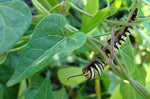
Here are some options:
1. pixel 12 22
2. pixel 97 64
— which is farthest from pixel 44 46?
pixel 97 64

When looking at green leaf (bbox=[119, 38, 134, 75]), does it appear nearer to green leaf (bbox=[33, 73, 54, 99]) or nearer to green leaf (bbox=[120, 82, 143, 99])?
green leaf (bbox=[120, 82, 143, 99])

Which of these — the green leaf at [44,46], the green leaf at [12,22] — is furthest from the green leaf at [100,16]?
the green leaf at [12,22]

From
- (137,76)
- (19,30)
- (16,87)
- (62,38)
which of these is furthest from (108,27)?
(19,30)

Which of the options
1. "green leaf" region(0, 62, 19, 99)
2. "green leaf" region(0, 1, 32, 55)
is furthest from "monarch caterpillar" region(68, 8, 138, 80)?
"green leaf" region(0, 62, 19, 99)

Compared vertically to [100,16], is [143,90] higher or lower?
lower

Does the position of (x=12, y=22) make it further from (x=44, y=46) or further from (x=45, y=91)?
(x=45, y=91)

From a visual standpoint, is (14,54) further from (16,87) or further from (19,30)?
(19,30)
